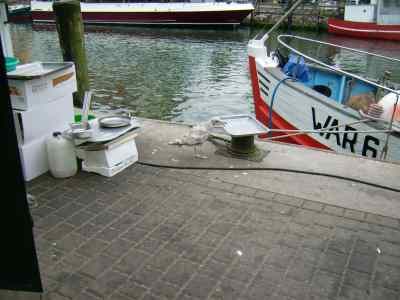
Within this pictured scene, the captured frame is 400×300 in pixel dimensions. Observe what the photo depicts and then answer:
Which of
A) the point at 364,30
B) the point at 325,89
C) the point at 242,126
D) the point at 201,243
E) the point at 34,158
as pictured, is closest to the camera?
the point at 201,243

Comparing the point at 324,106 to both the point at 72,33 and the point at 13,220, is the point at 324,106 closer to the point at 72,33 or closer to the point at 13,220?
the point at 72,33

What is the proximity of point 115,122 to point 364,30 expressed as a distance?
28.5 m

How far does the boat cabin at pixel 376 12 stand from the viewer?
2986cm

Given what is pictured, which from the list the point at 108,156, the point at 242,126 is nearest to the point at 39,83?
the point at 108,156

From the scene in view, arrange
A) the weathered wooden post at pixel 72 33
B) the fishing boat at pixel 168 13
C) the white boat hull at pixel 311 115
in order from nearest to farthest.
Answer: the white boat hull at pixel 311 115, the weathered wooden post at pixel 72 33, the fishing boat at pixel 168 13

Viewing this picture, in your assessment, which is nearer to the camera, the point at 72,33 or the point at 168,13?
the point at 72,33

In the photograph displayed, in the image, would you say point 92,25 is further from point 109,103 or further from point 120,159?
point 120,159

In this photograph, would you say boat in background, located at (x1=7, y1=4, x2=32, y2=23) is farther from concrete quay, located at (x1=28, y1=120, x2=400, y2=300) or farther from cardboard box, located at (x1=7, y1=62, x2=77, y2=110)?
concrete quay, located at (x1=28, y1=120, x2=400, y2=300)

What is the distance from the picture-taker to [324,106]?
7.76 meters

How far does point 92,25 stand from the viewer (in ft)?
126

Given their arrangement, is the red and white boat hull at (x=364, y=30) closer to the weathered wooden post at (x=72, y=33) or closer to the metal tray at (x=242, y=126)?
the weathered wooden post at (x=72, y=33)

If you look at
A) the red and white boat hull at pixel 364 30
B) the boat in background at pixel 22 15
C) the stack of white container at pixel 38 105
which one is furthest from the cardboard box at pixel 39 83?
the boat in background at pixel 22 15

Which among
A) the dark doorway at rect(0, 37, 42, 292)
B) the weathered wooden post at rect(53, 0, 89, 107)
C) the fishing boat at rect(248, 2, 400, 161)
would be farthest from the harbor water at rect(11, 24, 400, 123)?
the dark doorway at rect(0, 37, 42, 292)

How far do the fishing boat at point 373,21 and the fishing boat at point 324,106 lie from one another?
22005 millimetres
